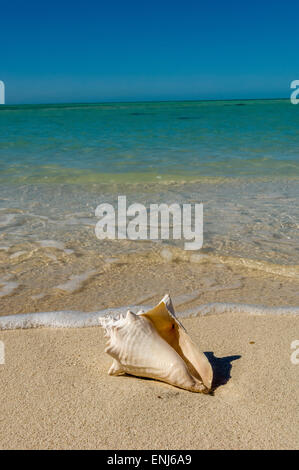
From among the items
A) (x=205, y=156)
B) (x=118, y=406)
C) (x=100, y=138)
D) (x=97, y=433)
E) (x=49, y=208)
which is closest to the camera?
(x=97, y=433)

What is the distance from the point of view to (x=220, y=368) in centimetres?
214

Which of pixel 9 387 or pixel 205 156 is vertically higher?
pixel 205 156

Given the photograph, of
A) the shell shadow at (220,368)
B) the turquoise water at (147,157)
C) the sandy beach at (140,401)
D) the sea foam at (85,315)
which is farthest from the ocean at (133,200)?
the shell shadow at (220,368)

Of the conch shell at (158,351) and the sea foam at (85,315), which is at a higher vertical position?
the conch shell at (158,351)

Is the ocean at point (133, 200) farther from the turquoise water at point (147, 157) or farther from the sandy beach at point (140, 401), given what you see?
the sandy beach at point (140, 401)

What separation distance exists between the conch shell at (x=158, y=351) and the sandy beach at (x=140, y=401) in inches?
2.2

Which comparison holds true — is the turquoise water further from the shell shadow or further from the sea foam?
the shell shadow

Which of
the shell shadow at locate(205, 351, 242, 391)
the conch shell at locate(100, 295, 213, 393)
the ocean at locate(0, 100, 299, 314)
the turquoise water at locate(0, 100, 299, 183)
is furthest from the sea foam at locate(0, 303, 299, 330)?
the turquoise water at locate(0, 100, 299, 183)

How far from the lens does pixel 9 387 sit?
1988 millimetres

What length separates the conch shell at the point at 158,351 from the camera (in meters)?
1.90

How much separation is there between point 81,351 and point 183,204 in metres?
3.78

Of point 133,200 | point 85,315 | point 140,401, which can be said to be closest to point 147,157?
point 133,200
